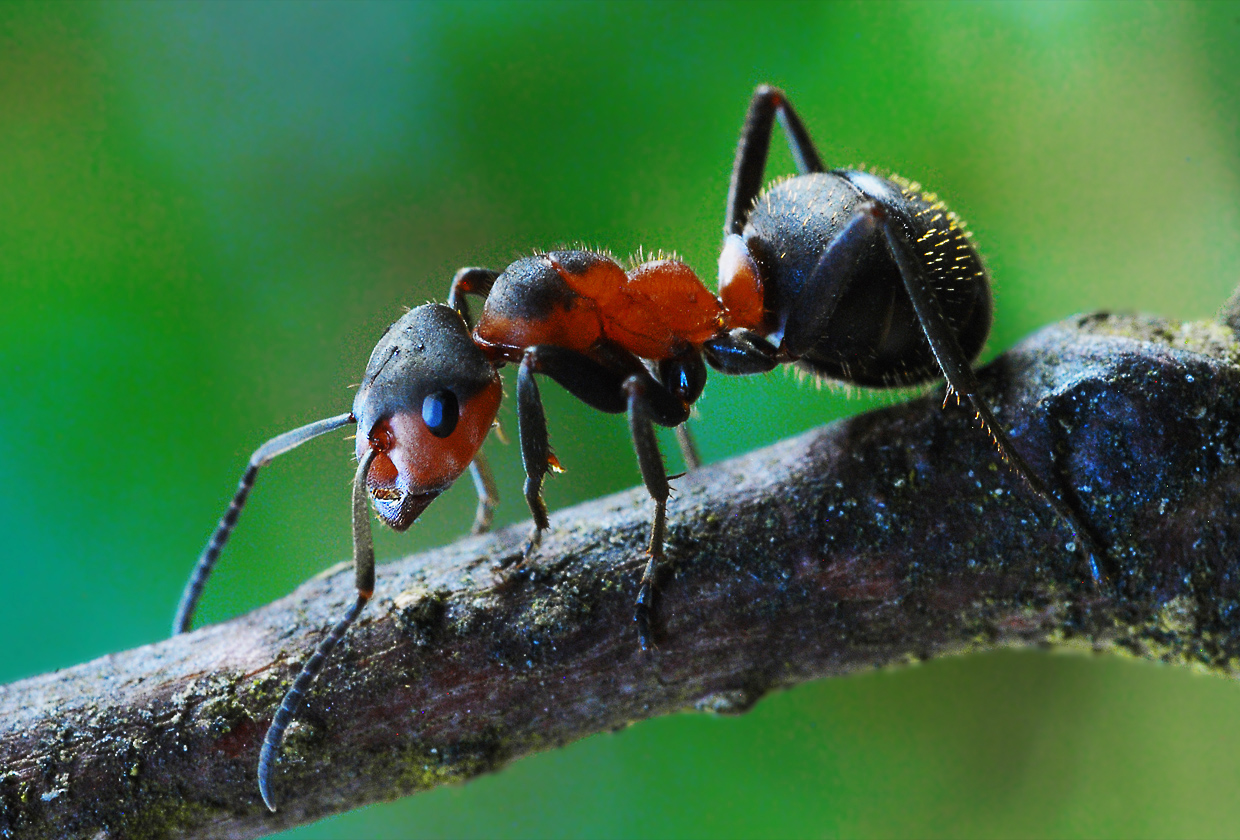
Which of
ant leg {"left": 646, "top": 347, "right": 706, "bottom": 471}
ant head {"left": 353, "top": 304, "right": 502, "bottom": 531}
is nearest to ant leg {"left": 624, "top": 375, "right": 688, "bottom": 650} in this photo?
ant head {"left": 353, "top": 304, "right": 502, "bottom": 531}

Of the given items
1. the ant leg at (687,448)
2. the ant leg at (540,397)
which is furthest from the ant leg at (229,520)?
the ant leg at (687,448)

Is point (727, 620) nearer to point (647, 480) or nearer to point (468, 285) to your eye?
point (647, 480)

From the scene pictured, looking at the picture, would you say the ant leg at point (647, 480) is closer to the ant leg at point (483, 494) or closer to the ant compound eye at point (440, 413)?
the ant compound eye at point (440, 413)

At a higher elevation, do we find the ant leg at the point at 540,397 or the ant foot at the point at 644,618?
the ant leg at the point at 540,397

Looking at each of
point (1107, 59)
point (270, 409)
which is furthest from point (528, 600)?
point (1107, 59)

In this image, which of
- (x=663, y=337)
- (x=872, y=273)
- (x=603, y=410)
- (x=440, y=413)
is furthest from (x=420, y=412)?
(x=872, y=273)

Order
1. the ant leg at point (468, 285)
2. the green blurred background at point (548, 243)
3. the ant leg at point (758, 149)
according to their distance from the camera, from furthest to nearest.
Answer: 1. the green blurred background at point (548, 243)
2. the ant leg at point (758, 149)
3. the ant leg at point (468, 285)

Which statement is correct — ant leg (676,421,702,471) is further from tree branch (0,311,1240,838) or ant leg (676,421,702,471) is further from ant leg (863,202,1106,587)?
ant leg (863,202,1106,587)

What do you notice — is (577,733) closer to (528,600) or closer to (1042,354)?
(528,600)
